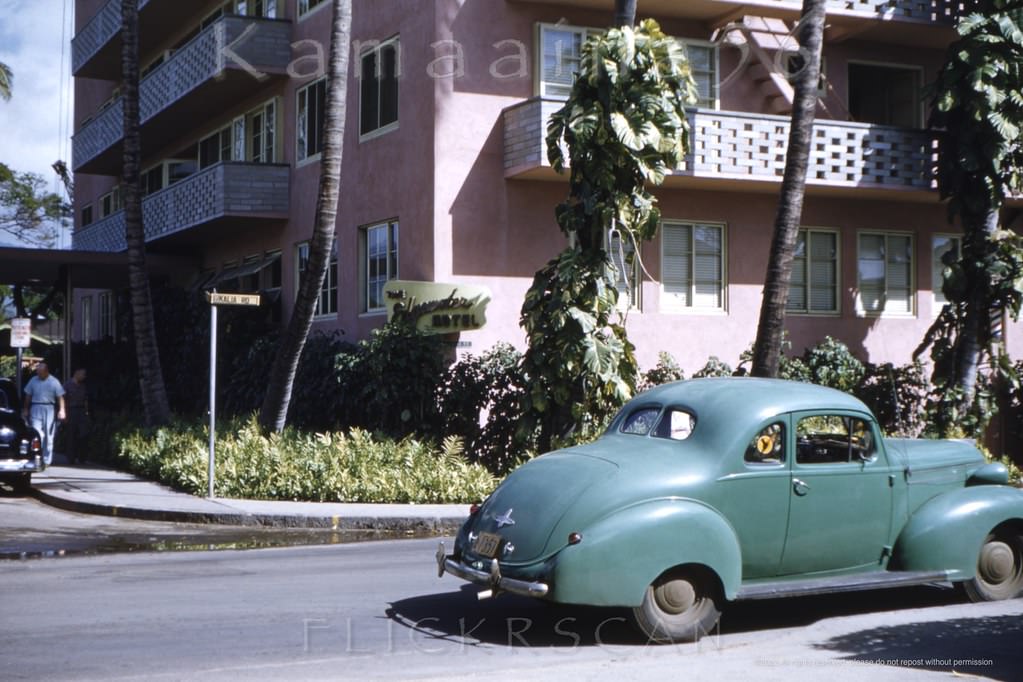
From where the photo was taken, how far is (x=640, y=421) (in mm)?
9203

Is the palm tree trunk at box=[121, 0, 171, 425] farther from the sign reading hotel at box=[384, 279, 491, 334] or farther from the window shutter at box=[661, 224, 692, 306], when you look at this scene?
the window shutter at box=[661, 224, 692, 306]

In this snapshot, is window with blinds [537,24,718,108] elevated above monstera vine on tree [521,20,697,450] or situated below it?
above

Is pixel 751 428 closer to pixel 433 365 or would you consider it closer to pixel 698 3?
pixel 433 365

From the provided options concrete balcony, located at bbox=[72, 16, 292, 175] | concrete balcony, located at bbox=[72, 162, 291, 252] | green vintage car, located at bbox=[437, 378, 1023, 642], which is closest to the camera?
green vintage car, located at bbox=[437, 378, 1023, 642]

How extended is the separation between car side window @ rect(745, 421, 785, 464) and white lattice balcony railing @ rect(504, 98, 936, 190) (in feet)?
39.0

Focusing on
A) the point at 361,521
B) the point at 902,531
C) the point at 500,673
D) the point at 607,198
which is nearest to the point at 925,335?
the point at 607,198

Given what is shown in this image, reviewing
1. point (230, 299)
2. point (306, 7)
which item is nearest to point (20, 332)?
point (306, 7)

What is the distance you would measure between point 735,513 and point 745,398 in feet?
2.94

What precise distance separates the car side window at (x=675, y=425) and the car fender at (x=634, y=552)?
29.5 inches

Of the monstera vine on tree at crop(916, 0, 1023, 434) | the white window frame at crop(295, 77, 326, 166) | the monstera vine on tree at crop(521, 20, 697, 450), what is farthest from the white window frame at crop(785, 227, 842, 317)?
the white window frame at crop(295, 77, 326, 166)

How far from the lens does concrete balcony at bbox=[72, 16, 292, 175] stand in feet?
85.4

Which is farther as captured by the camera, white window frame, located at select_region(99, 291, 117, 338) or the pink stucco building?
white window frame, located at select_region(99, 291, 117, 338)

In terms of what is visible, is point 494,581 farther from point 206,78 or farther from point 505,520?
point 206,78

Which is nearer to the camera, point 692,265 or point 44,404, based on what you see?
point 44,404
